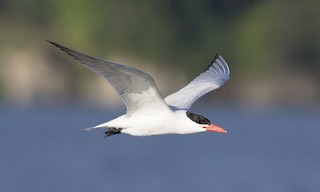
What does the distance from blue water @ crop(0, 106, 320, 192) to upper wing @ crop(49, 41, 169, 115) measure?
31.7 feet

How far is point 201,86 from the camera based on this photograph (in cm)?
1288

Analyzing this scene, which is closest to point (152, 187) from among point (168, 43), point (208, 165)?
point (208, 165)

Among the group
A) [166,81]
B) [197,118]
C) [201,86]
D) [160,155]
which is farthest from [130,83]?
[166,81]

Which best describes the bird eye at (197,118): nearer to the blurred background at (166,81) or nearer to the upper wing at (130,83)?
the upper wing at (130,83)

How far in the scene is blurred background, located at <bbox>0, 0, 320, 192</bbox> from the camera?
92.8 feet

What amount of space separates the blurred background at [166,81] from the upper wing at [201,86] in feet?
37.5

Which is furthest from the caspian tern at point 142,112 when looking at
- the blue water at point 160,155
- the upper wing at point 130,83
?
the blue water at point 160,155

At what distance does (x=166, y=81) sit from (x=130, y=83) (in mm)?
28835

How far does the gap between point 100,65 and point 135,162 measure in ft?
54.0

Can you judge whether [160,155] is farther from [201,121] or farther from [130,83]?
[130,83]

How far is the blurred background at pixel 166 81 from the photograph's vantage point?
28281 millimetres

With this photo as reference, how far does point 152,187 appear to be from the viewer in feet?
70.8

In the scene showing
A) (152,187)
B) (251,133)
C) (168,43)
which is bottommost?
(152,187)

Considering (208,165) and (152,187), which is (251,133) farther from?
(152,187)
